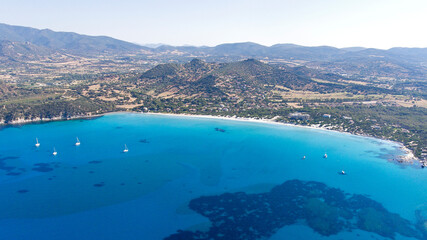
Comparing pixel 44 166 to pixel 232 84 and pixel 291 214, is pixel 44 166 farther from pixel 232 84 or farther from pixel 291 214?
pixel 232 84

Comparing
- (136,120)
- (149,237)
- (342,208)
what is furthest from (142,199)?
(136,120)

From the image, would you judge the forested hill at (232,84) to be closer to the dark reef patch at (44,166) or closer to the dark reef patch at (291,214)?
the dark reef patch at (44,166)

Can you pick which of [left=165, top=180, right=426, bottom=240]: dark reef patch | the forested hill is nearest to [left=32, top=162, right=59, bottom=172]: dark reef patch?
[left=165, top=180, right=426, bottom=240]: dark reef patch

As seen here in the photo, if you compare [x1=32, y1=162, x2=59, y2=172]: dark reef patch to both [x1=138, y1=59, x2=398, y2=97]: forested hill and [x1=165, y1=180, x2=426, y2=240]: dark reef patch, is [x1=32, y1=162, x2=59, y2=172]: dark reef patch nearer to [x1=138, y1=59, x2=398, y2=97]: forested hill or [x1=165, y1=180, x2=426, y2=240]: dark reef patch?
[x1=165, y1=180, x2=426, y2=240]: dark reef patch

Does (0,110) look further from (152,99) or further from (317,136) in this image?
(317,136)

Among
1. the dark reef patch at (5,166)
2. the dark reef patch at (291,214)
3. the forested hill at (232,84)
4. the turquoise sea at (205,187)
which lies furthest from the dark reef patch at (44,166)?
the forested hill at (232,84)
